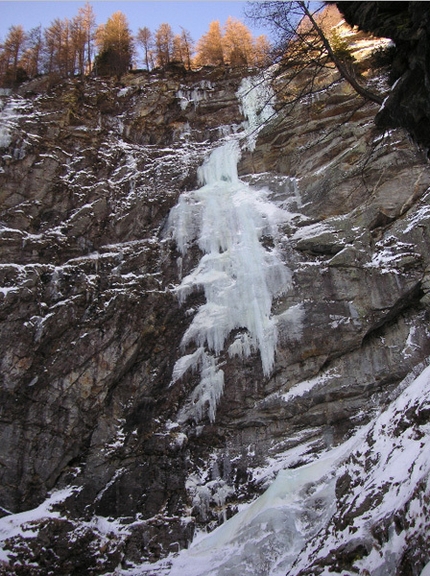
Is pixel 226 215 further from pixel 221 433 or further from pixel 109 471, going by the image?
pixel 109 471

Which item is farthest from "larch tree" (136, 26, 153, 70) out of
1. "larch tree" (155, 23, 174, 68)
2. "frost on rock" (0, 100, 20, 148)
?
"frost on rock" (0, 100, 20, 148)

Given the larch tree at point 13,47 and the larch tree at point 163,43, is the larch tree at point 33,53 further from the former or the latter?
the larch tree at point 163,43

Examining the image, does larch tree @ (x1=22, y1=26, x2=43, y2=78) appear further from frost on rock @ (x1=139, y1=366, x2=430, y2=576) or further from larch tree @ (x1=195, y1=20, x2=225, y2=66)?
frost on rock @ (x1=139, y1=366, x2=430, y2=576)

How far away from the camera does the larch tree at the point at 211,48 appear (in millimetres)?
28688

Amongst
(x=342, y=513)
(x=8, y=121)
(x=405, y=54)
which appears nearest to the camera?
(x=405, y=54)

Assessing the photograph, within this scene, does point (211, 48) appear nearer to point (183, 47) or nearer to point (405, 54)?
point (183, 47)

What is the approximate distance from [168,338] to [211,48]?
63.5ft

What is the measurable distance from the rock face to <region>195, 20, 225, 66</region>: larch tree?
382 inches

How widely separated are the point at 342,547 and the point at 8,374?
12.0 meters

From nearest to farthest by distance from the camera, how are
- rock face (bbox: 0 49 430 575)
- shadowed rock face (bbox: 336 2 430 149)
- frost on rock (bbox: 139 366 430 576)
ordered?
shadowed rock face (bbox: 336 2 430 149), frost on rock (bbox: 139 366 430 576), rock face (bbox: 0 49 430 575)

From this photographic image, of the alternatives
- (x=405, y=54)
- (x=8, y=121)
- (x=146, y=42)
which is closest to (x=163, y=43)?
(x=146, y=42)

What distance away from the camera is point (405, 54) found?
6.07 m

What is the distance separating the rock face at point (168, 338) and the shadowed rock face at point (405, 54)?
7.05m

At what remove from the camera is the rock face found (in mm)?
14023
